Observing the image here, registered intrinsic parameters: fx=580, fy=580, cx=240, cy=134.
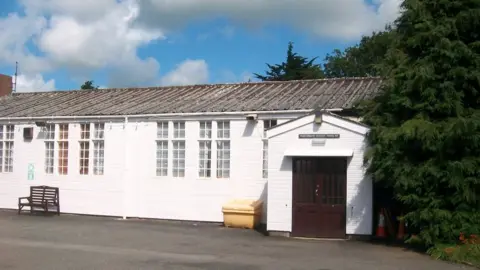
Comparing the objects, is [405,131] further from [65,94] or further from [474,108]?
[65,94]

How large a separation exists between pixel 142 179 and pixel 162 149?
134 cm

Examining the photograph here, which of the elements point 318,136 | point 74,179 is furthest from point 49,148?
point 318,136

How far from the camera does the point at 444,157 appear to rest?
44.9 feet

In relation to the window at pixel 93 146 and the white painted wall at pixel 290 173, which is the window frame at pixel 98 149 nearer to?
the window at pixel 93 146

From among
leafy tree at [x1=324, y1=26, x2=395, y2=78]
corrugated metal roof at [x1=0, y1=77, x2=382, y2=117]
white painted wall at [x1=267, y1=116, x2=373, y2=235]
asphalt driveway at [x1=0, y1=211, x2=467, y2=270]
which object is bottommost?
asphalt driveway at [x1=0, y1=211, x2=467, y2=270]

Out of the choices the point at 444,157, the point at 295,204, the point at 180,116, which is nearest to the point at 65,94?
the point at 180,116

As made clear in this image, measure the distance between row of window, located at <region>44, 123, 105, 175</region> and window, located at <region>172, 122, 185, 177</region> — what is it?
306cm

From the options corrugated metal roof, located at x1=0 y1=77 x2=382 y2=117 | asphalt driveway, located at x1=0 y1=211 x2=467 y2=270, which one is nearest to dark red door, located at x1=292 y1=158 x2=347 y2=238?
asphalt driveway, located at x1=0 y1=211 x2=467 y2=270

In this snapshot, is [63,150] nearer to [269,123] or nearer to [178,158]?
[178,158]

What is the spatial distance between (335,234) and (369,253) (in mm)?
2440

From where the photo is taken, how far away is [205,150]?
2027cm

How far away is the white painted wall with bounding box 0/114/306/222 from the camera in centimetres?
1950

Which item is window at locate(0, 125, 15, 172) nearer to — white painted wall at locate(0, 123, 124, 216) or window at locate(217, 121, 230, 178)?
white painted wall at locate(0, 123, 124, 216)

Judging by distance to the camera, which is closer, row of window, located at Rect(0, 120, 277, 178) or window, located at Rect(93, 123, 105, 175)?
row of window, located at Rect(0, 120, 277, 178)
